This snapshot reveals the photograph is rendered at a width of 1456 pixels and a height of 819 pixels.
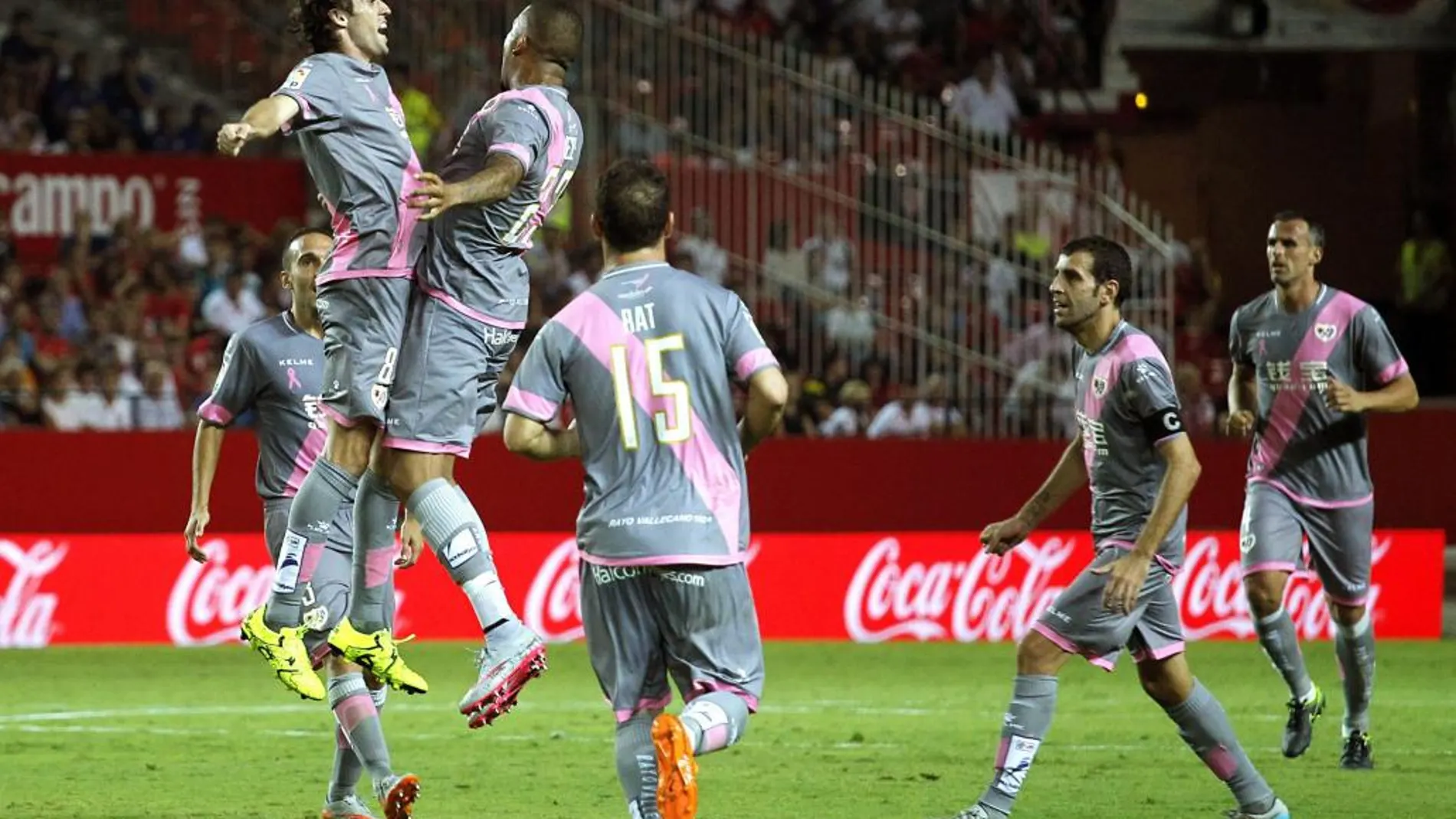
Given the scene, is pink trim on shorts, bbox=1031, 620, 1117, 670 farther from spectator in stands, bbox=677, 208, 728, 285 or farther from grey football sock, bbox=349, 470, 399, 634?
spectator in stands, bbox=677, 208, 728, 285

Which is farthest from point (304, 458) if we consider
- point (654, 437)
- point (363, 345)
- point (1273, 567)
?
point (1273, 567)

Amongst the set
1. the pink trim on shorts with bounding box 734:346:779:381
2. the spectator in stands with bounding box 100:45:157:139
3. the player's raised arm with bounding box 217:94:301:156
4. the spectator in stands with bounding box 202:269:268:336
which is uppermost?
the spectator in stands with bounding box 100:45:157:139

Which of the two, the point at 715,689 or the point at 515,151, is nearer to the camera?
the point at 715,689

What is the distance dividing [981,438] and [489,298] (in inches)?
469

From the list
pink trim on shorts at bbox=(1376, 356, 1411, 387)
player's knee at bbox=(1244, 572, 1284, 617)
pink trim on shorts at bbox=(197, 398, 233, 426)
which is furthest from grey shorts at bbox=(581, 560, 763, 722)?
pink trim on shorts at bbox=(1376, 356, 1411, 387)

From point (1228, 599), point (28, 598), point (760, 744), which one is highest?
point (760, 744)

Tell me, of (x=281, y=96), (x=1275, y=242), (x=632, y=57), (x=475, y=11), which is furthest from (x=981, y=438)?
(x=281, y=96)

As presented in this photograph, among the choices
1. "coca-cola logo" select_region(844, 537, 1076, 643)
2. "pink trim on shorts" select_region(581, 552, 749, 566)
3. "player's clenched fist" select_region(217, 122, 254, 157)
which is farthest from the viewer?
"coca-cola logo" select_region(844, 537, 1076, 643)

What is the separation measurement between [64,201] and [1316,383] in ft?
46.2

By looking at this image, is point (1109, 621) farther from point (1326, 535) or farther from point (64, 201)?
point (64, 201)

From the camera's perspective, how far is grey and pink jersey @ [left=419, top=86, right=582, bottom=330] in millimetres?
8367

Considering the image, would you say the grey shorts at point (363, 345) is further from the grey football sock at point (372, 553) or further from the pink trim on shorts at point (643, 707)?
the pink trim on shorts at point (643, 707)

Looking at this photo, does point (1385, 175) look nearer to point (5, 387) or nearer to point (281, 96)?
point (5, 387)

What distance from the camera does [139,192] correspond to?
73.6ft
